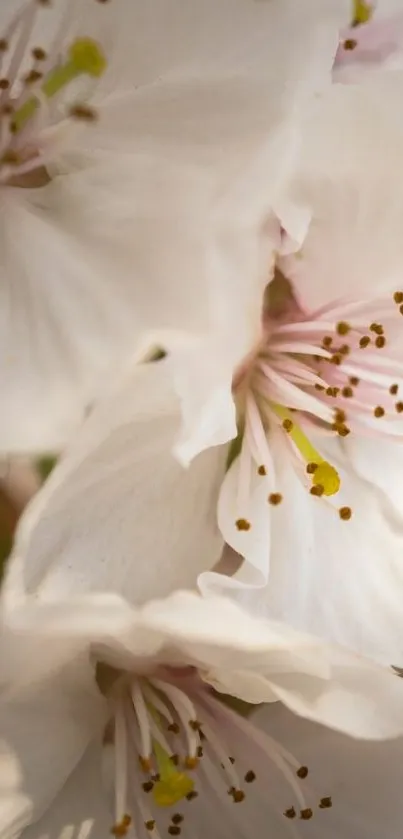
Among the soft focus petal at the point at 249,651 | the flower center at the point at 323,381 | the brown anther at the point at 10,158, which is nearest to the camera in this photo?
the soft focus petal at the point at 249,651

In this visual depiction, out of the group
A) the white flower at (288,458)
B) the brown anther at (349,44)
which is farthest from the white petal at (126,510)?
the brown anther at (349,44)

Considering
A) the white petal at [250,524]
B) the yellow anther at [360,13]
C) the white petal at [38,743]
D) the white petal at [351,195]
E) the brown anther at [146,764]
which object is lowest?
the brown anther at [146,764]

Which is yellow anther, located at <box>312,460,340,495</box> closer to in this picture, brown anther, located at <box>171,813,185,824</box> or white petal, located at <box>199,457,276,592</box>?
white petal, located at <box>199,457,276,592</box>

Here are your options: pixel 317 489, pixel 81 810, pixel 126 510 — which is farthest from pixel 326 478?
pixel 81 810

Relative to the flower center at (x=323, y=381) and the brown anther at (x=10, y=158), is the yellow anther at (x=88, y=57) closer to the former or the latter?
the brown anther at (x=10, y=158)

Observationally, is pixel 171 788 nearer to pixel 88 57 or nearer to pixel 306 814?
pixel 306 814

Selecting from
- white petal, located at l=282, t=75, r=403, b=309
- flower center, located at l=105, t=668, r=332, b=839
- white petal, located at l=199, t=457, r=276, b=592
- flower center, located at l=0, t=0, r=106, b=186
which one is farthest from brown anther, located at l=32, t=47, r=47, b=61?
flower center, located at l=105, t=668, r=332, b=839
